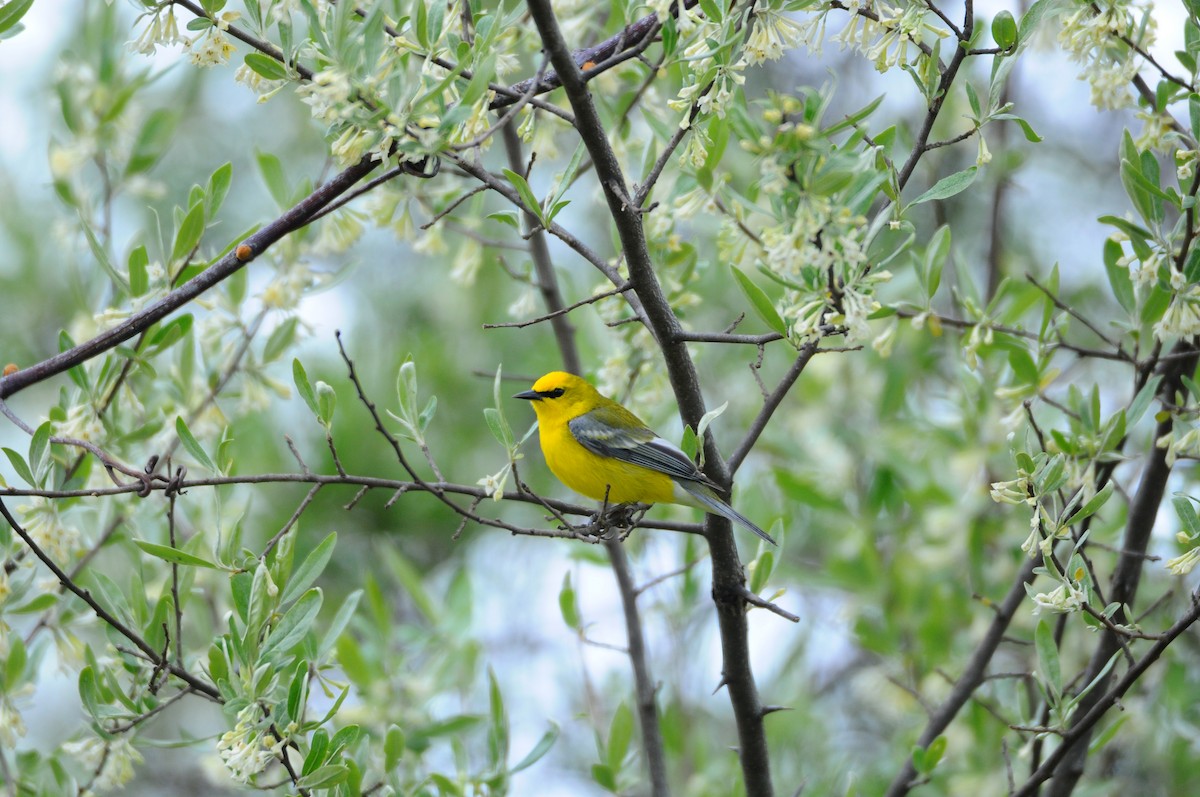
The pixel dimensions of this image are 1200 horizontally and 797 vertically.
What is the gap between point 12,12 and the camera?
1.91 m

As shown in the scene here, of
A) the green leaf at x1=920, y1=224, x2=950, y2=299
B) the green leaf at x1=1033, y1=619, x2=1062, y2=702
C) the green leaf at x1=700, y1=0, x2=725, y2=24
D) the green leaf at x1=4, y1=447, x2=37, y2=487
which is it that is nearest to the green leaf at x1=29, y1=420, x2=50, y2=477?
the green leaf at x1=4, y1=447, x2=37, y2=487

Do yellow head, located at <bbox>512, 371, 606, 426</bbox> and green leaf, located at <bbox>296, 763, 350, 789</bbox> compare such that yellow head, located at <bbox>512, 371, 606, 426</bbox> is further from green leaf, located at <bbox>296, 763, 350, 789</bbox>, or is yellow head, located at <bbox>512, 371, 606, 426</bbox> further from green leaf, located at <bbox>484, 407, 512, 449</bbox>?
green leaf, located at <bbox>296, 763, 350, 789</bbox>

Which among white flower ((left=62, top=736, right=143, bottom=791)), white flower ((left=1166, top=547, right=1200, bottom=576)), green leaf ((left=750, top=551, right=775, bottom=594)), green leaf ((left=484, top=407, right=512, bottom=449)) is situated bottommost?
white flower ((left=62, top=736, right=143, bottom=791))

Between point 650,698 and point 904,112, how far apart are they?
316cm

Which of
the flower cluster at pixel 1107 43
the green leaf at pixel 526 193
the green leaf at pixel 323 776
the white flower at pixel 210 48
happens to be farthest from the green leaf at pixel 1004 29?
the green leaf at pixel 323 776

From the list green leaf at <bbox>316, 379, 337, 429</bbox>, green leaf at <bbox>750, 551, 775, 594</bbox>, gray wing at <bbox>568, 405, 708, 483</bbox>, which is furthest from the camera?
gray wing at <bbox>568, 405, 708, 483</bbox>

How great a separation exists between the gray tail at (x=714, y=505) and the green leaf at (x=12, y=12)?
1.59 meters

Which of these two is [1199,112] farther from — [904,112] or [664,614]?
[904,112]

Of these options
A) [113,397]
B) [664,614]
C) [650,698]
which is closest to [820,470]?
[664,614]

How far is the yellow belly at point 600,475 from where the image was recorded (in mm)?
3334

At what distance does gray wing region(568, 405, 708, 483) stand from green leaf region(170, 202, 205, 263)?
4.40 ft

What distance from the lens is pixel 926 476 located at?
382 cm

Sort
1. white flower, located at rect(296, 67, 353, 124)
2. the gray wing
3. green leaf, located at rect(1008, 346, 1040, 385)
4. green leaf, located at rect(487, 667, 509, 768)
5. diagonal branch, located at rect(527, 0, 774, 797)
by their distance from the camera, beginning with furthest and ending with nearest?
the gray wing → green leaf, located at rect(487, 667, 509, 768) → green leaf, located at rect(1008, 346, 1040, 385) → diagonal branch, located at rect(527, 0, 774, 797) → white flower, located at rect(296, 67, 353, 124)

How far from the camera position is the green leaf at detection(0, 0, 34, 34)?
1.91 metres
